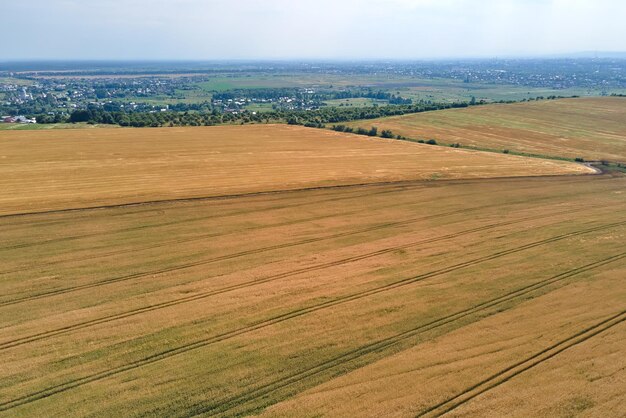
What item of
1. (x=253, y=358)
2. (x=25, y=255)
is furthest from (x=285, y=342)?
(x=25, y=255)

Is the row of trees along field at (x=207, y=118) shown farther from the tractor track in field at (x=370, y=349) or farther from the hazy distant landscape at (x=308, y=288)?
the tractor track in field at (x=370, y=349)

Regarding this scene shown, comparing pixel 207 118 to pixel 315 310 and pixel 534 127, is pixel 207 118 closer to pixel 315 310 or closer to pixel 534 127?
pixel 534 127

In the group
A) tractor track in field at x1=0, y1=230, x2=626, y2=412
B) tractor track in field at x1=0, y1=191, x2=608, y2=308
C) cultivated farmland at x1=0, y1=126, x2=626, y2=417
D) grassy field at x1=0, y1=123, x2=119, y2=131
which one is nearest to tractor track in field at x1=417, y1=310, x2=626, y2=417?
cultivated farmland at x1=0, y1=126, x2=626, y2=417

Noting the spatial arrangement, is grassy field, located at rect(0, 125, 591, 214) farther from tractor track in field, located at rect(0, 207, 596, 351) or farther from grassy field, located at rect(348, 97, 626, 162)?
tractor track in field, located at rect(0, 207, 596, 351)

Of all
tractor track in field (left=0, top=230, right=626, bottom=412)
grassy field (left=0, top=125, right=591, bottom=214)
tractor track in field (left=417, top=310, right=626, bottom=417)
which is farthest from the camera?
grassy field (left=0, top=125, right=591, bottom=214)

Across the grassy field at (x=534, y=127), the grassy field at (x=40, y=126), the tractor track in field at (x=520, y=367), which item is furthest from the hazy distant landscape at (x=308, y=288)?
the grassy field at (x=40, y=126)

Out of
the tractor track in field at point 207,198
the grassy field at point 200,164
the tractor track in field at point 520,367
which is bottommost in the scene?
the tractor track in field at point 520,367

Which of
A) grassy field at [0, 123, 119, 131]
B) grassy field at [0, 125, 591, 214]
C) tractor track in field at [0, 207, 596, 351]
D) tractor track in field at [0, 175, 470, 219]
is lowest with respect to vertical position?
tractor track in field at [0, 207, 596, 351]
